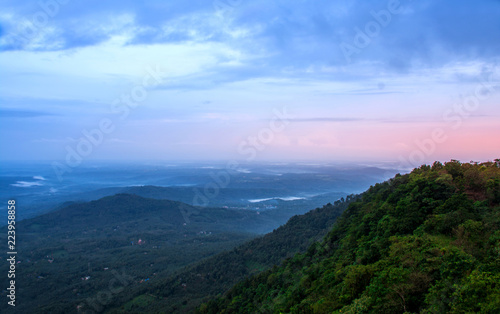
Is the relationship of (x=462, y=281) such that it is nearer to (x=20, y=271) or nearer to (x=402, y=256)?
(x=402, y=256)

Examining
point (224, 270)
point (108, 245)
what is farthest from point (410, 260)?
point (108, 245)

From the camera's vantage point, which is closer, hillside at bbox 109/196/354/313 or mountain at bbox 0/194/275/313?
hillside at bbox 109/196/354/313

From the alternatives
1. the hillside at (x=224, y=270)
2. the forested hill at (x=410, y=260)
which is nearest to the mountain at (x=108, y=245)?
the hillside at (x=224, y=270)

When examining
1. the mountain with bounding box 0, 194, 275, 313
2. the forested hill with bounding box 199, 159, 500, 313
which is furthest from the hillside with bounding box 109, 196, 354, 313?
the forested hill with bounding box 199, 159, 500, 313

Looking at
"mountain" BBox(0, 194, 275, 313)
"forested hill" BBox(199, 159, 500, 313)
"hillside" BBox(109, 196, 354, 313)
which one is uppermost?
"forested hill" BBox(199, 159, 500, 313)

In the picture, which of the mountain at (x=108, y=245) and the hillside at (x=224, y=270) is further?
the mountain at (x=108, y=245)

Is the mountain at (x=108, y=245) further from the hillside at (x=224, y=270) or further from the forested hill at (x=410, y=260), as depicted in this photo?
the forested hill at (x=410, y=260)

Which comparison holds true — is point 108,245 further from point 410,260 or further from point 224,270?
point 410,260

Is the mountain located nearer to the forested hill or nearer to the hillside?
the hillside
